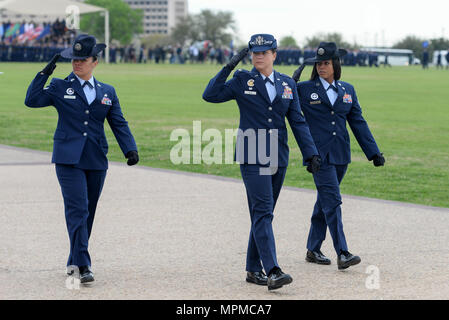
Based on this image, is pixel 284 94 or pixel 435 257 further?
pixel 435 257

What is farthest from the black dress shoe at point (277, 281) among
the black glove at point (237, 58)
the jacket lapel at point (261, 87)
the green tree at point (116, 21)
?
the green tree at point (116, 21)

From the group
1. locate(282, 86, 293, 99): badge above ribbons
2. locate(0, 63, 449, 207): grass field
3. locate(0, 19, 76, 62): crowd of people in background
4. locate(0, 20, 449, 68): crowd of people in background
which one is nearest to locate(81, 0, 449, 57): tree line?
locate(0, 20, 449, 68): crowd of people in background

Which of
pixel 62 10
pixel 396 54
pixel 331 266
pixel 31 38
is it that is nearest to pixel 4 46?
pixel 31 38

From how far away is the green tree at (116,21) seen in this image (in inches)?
6752

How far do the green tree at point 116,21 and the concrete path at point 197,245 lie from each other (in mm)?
161653

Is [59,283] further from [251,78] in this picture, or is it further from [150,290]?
[251,78]

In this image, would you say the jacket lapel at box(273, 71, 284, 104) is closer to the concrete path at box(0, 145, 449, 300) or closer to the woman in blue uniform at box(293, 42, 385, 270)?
the woman in blue uniform at box(293, 42, 385, 270)

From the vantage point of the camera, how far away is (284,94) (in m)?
6.42

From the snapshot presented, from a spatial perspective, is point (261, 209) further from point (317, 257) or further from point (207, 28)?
point (207, 28)

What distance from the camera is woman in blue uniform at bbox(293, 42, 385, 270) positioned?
6.96 meters

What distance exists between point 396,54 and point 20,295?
106 metres

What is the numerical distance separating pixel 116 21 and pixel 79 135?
172800 millimetres

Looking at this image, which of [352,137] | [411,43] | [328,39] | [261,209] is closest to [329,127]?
[261,209]
